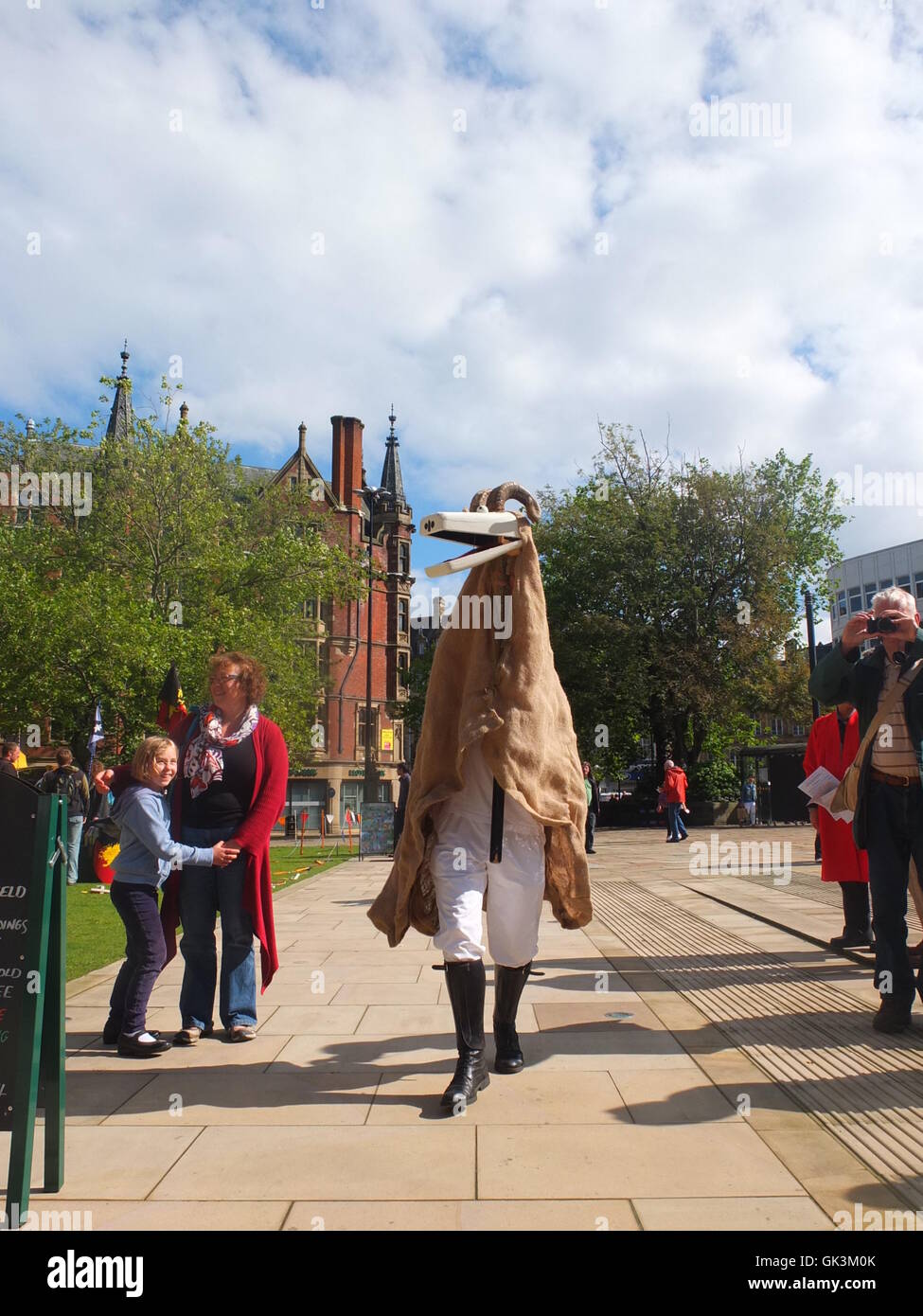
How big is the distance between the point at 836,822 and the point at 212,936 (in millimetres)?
4541

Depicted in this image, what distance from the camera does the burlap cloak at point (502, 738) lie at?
13.2 feet

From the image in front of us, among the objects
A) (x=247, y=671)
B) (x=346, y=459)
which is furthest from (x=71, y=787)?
(x=346, y=459)

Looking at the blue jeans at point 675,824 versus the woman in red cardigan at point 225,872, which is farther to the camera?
the blue jeans at point 675,824

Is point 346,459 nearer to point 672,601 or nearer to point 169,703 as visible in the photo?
point 672,601

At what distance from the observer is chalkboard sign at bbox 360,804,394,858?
20.5 meters

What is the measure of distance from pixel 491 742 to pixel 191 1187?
1.86 metres

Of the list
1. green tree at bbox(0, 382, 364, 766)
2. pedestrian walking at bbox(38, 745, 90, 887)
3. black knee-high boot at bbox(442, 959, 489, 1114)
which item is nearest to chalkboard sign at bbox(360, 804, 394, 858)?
pedestrian walking at bbox(38, 745, 90, 887)

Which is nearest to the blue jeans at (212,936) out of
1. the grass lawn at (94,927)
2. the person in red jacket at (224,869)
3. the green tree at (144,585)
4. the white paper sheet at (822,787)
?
the person in red jacket at (224,869)

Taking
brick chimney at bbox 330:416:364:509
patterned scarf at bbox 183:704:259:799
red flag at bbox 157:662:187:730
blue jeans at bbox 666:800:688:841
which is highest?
brick chimney at bbox 330:416:364:509

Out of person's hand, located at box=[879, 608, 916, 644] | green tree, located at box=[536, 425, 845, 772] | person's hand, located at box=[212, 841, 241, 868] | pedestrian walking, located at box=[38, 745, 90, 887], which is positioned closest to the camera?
person's hand, located at box=[212, 841, 241, 868]

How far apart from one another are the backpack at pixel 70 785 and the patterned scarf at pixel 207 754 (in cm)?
952

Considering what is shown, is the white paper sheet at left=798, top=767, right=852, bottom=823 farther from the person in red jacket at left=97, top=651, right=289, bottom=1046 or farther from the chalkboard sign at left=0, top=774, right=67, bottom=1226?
the chalkboard sign at left=0, top=774, right=67, bottom=1226

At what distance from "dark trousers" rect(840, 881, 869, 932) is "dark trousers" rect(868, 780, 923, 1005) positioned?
7.41 ft

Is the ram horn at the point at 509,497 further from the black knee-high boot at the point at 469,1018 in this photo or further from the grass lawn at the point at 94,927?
the grass lawn at the point at 94,927
